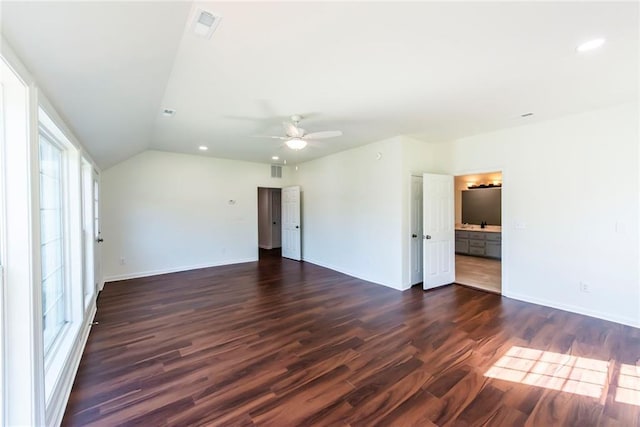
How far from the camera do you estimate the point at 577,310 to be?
3.62 metres

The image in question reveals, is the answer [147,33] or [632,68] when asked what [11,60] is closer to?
[147,33]

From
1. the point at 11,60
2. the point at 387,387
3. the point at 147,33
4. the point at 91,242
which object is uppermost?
the point at 147,33

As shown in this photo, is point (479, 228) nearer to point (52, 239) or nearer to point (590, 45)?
point (590, 45)

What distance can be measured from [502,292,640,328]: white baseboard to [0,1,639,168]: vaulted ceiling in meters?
2.58

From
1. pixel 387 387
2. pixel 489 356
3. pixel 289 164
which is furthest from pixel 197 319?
pixel 289 164

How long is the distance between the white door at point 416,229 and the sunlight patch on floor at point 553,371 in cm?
232

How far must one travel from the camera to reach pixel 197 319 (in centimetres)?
350

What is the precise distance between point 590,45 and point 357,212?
3.93 meters

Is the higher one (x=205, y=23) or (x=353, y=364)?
(x=205, y=23)

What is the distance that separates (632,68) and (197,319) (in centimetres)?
521

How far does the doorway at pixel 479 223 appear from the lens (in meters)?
6.85

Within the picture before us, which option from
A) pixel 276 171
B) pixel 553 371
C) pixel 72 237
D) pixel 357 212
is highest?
pixel 276 171

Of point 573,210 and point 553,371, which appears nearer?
point 553,371

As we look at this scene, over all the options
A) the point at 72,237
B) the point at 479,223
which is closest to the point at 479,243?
the point at 479,223
